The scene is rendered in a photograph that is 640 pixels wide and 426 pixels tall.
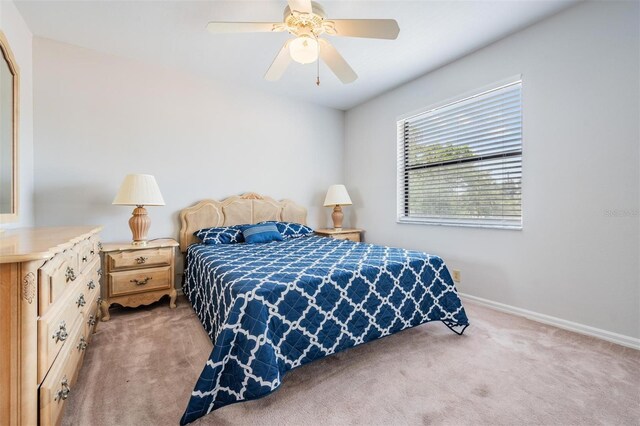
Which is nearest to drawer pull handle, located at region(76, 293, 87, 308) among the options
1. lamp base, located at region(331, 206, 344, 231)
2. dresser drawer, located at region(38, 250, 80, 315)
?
dresser drawer, located at region(38, 250, 80, 315)

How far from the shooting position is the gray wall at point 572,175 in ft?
6.50

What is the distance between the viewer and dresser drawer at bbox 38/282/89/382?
99cm

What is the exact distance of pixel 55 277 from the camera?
114 centimetres

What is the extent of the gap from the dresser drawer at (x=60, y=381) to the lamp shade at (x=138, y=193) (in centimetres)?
126

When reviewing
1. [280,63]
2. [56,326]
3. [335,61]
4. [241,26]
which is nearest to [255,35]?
[280,63]

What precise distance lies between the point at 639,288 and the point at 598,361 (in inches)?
24.0

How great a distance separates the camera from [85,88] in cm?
278

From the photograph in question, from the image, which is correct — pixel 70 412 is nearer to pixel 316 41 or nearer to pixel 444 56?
pixel 316 41

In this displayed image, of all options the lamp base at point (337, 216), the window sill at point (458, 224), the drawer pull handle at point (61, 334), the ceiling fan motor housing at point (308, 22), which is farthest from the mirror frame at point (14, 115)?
the window sill at point (458, 224)

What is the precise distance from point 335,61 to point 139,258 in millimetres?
2395

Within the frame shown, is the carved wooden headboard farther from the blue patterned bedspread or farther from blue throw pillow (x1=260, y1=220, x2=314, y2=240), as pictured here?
the blue patterned bedspread

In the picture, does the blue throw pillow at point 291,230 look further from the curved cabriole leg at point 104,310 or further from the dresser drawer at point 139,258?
the curved cabriole leg at point 104,310

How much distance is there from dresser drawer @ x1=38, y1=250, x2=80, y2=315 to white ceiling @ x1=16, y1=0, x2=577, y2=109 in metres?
1.98

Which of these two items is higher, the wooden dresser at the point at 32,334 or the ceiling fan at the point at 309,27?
the ceiling fan at the point at 309,27
